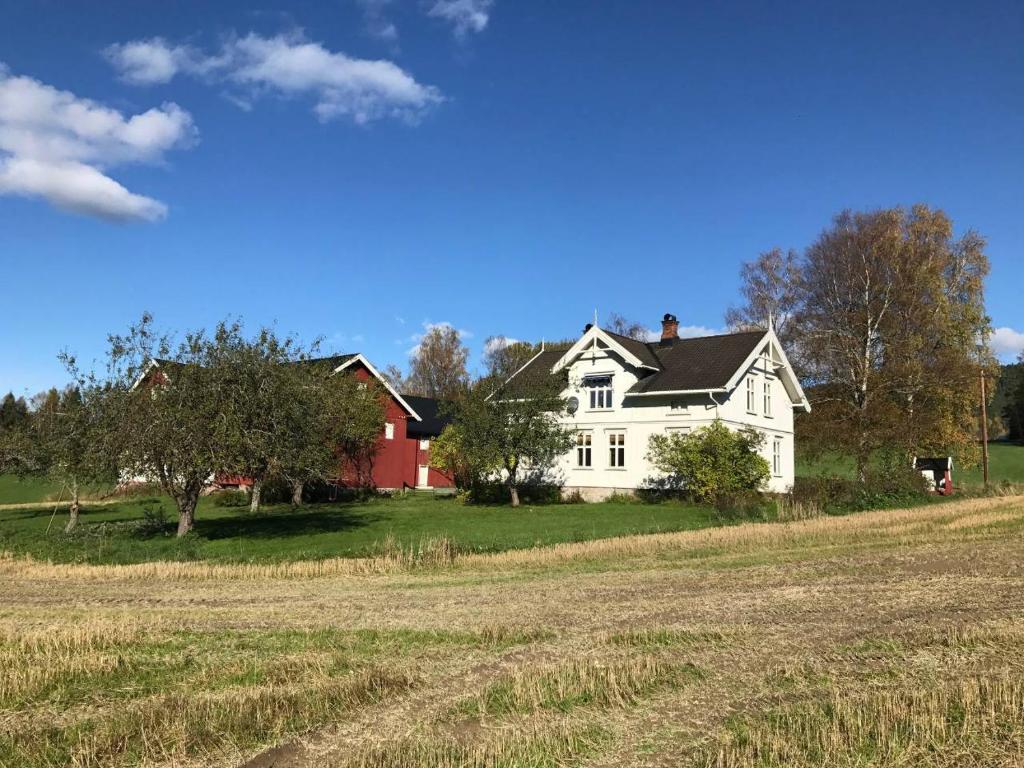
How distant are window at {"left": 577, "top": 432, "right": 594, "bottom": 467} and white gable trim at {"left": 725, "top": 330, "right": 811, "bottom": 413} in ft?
24.1

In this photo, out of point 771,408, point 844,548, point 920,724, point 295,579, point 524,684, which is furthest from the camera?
point 771,408

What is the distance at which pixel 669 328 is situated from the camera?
4159cm

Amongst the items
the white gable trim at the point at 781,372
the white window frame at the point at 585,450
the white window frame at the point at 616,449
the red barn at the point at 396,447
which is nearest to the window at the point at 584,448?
the white window frame at the point at 585,450

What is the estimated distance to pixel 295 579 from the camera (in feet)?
50.6

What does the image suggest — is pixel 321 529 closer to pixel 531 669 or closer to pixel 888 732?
pixel 531 669

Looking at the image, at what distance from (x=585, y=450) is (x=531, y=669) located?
30656 millimetres

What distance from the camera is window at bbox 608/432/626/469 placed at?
37.3 metres

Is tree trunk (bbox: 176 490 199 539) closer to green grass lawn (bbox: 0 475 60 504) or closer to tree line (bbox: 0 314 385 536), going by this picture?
tree line (bbox: 0 314 385 536)

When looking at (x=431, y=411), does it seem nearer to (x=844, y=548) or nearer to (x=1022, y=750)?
(x=844, y=548)

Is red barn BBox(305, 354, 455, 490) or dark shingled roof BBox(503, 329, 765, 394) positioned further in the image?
red barn BBox(305, 354, 455, 490)

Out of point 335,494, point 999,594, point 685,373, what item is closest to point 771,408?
point 685,373

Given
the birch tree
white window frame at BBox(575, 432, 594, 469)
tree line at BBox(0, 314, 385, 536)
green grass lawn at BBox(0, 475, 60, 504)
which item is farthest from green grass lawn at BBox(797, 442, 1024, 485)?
green grass lawn at BBox(0, 475, 60, 504)

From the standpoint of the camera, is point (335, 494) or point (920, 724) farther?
point (335, 494)

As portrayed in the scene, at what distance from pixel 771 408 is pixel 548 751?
1420 inches
